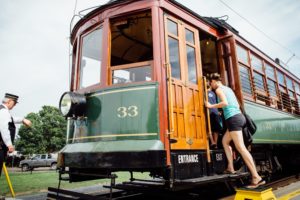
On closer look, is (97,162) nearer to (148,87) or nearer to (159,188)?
(148,87)

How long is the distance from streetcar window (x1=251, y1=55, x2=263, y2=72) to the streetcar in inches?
16.3

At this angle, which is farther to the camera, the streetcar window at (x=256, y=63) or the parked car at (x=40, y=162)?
the parked car at (x=40, y=162)

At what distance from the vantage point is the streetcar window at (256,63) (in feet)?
18.9

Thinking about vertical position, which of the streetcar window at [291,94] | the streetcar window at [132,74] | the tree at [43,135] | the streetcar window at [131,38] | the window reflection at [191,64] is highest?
the tree at [43,135]

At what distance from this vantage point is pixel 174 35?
4055 mm

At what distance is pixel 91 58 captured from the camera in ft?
14.8

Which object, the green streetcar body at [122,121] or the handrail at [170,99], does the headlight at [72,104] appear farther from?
the handrail at [170,99]

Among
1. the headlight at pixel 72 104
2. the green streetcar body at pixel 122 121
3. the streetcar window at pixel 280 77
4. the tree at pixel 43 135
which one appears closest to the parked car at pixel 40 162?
the tree at pixel 43 135

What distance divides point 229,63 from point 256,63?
4.48 ft

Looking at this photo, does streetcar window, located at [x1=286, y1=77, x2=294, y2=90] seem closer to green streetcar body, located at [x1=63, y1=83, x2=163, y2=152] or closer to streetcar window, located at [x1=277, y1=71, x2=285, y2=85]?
streetcar window, located at [x1=277, y1=71, x2=285, y2=85]

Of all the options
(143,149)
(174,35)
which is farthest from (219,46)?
(143,149)

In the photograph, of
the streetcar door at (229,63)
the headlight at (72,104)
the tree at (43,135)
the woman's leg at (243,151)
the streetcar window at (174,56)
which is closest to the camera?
the woman's leg at (243,151)

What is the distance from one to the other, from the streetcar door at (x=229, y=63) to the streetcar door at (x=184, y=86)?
31.6 inches

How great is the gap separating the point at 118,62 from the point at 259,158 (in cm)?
371
